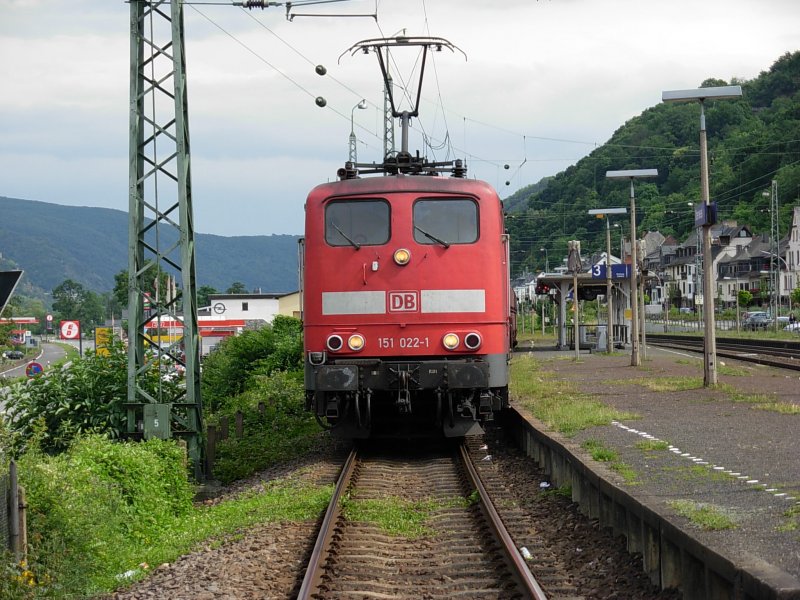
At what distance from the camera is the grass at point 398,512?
9290 millimetres

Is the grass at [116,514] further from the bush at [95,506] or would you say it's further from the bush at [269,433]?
the bush at [269,433]

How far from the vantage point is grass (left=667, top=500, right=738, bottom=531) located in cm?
692

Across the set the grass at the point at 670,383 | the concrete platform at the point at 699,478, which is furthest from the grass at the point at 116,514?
the grass at the point at 670,383

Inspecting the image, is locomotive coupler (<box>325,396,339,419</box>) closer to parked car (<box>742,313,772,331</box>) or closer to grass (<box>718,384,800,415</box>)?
grass (<box>718,384,800,415</box>)

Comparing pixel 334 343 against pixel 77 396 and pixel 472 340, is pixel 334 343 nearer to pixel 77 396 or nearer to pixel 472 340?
pixel 472 340

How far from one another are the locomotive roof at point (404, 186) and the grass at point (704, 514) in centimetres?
631

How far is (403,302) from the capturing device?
13.1 m

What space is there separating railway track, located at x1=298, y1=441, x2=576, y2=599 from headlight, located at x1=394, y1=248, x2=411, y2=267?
265cm

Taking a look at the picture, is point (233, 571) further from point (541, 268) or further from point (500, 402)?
point (541, 268)

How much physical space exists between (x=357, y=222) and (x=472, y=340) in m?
2.07

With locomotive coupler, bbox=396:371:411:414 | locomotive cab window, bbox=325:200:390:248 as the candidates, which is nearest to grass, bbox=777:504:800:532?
locomotive coupler, bbox=396:371:411:414

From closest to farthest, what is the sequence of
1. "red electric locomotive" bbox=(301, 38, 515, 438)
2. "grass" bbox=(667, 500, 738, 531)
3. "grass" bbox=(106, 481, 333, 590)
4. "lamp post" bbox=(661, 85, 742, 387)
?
"grass" bbox=(667, 500, 738, 531)
"grass" bbox=(106, 481, 333, 590)
"red electric locomotive" bbox=(301, 38, 515, 438)
"lamp post" bbox=(661, 85, 742, 387)

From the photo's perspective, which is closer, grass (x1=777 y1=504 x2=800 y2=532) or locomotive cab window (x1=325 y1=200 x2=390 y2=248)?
grass (x1=777 y1=504 x2=800 y2=532)

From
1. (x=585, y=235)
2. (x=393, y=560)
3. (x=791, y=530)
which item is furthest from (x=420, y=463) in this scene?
(x=585, y=235)
